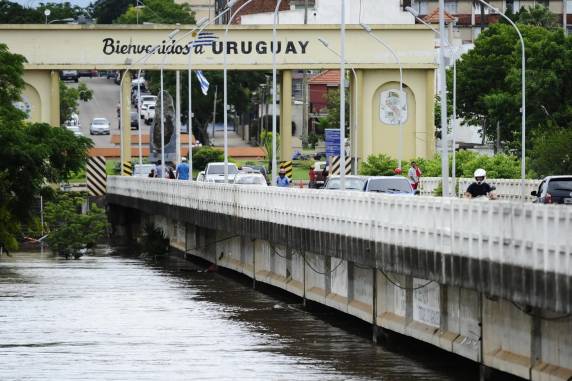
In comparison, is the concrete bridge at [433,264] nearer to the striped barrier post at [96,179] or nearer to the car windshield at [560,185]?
the car windshield at [560,185]

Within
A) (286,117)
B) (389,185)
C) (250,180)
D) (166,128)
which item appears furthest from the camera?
(166,128)

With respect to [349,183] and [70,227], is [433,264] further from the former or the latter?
[70,227]

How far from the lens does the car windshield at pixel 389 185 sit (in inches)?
1901

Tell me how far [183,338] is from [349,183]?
1853cm

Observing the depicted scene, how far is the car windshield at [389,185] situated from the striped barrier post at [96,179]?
31419mm

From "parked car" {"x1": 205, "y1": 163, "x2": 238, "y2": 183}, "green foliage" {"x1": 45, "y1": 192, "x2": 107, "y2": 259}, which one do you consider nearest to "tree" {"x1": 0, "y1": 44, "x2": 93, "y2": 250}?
"green foliage" {"x1": 45, "y1": 192, "x2": 107, "y2": 259}

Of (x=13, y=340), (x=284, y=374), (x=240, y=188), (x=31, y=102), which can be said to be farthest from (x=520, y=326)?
(x=31, y=102)

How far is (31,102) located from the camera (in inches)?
3022

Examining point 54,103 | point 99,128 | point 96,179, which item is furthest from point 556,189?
point 99,128

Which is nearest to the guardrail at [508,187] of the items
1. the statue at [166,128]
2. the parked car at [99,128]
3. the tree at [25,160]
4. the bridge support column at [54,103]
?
the tree at [25,160]

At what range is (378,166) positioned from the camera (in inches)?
2867

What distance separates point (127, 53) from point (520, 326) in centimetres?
5508

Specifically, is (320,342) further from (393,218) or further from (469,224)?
(469,224)

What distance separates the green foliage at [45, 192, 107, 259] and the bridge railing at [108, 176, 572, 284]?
17550mm
